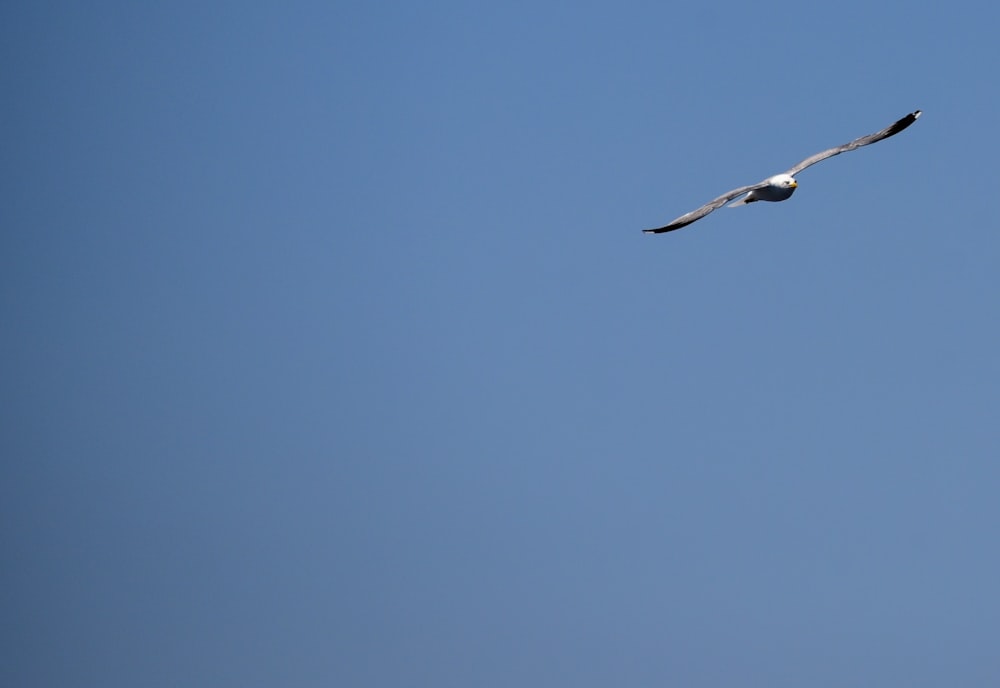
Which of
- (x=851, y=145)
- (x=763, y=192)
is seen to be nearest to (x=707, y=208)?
(x=763, y=192)

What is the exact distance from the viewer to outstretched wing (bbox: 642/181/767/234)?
117ft

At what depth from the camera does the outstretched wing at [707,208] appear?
35750 millimetres

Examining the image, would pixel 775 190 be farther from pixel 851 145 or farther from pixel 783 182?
pixel 851 145

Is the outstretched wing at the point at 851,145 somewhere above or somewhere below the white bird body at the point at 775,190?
above

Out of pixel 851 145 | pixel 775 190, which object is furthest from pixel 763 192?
pixel 851 145

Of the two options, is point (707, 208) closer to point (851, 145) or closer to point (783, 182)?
point (783, 182)

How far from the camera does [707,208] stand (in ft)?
119

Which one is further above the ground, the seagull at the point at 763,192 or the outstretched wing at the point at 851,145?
the outstretched wing at the point at 851,145

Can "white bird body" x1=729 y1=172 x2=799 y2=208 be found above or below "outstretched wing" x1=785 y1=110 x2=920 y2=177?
below

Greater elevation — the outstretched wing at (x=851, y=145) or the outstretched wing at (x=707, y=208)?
the outstretched wing at (x=851, y=145)

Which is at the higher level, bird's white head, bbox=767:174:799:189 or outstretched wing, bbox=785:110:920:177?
outstretched wing, bbox=785:110:920:177

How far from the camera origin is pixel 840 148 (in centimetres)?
3847

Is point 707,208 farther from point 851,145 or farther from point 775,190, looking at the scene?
point 851,145

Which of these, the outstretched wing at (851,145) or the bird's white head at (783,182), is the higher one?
the outstretched wing at (851,145)
